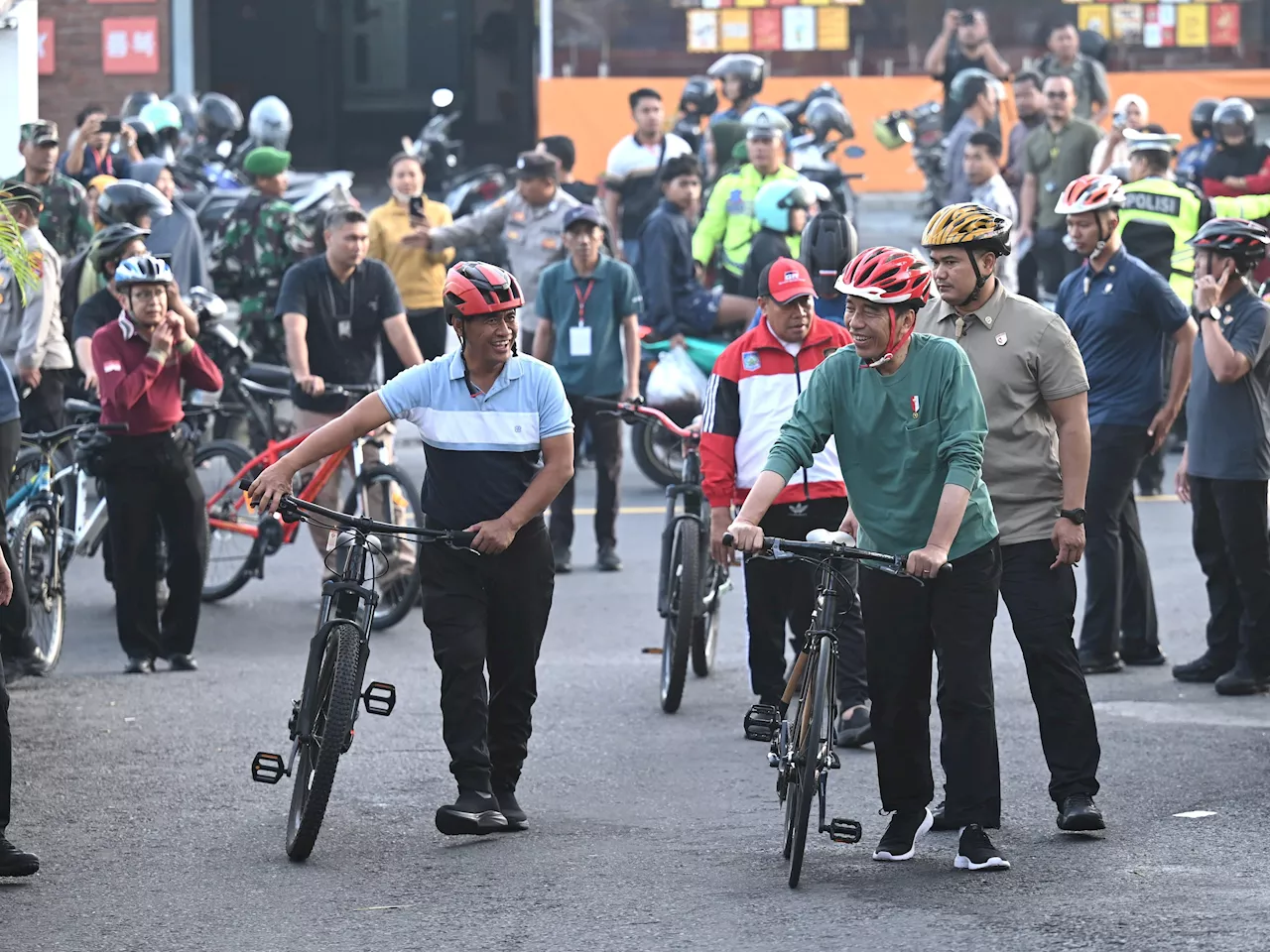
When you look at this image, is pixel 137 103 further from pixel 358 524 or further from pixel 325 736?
pixel 325 736

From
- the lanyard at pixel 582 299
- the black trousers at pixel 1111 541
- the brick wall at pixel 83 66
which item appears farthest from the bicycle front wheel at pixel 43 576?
the brick wall at pixel 83 66

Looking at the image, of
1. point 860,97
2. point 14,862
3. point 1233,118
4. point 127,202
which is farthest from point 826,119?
point 14,862

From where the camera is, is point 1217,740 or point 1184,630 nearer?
point 1217,740

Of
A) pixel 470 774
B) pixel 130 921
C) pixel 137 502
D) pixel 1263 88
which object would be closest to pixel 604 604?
pixel 137 502

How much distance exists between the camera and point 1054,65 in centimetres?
2152

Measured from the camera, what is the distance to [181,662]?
1062cm

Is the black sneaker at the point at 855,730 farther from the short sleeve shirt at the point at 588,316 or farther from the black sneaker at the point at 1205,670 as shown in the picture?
the short sleeve shirt at the point at 588,316

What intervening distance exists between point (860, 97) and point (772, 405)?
15.1 m

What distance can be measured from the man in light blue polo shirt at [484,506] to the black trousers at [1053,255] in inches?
433

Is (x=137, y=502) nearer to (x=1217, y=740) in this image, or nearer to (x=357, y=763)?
(x=357, y=763)

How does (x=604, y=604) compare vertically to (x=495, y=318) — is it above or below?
below

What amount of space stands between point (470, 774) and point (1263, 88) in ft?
60.6

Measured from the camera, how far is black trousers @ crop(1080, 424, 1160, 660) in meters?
10.0

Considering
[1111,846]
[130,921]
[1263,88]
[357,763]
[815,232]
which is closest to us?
[130,921]
